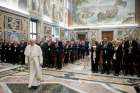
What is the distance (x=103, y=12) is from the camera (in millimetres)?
27844

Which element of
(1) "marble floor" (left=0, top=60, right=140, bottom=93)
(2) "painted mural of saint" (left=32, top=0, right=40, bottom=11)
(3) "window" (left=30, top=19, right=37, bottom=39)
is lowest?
(1) "marble floor" (left=0, top=60, right=140, bottom=93)

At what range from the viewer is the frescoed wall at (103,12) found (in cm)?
2681

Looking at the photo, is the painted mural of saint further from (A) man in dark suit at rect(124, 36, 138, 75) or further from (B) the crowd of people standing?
(A) man in dark suit at rect(124, 36, 138, 75)

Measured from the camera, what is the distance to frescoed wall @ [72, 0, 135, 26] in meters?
26.8

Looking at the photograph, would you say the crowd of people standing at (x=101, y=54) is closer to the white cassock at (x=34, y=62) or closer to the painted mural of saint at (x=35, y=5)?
the white cassock at (x=34, y=62)

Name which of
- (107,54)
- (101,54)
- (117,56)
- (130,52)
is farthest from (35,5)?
(130,52)

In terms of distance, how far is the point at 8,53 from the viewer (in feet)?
44.3

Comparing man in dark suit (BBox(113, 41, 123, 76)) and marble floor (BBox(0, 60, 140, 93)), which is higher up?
man in dark suit (BBox(113, 41, 123, 76))

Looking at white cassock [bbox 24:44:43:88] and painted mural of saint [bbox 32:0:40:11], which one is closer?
white cassock [bbox 24:44:43:88]

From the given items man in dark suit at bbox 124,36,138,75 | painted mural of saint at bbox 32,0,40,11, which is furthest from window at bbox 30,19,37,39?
man in dark suit at bbox 124,36,138,75

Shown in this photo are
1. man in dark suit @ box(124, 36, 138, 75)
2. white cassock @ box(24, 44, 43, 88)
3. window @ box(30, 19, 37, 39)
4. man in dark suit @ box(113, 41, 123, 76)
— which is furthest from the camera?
window @ box(30, 19, 37, 39)

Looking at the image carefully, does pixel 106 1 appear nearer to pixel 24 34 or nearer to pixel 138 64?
pixel 24 34

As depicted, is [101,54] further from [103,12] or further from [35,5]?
[103,12]

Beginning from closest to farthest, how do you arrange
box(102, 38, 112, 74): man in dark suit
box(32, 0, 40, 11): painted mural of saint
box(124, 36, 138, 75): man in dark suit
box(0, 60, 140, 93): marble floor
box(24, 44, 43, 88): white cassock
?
1. box(0, 60, 140, 93): marble floor
2. box(24, 44, 43, 88): white cassock
3. box(124, 36, 138, 75): man in dark suit
4. box(102, 38, 112, 74): man in dark suit
5. box(32, 0, 40, 11): painted mural of saint
